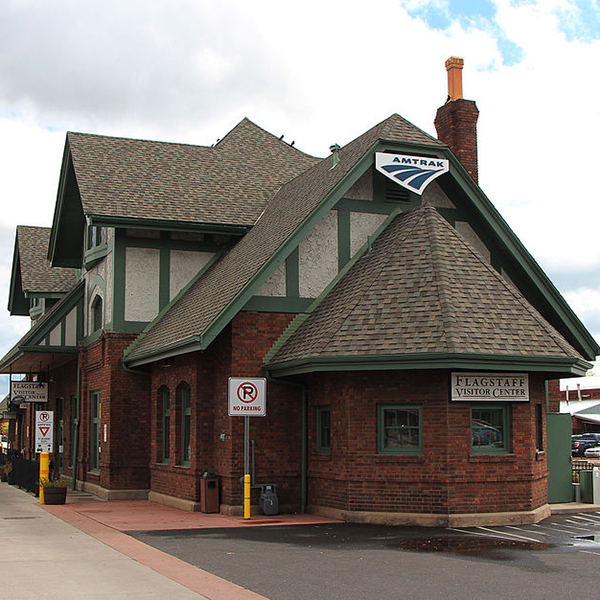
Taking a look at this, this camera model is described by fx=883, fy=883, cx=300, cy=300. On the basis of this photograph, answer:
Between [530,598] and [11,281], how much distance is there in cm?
3243

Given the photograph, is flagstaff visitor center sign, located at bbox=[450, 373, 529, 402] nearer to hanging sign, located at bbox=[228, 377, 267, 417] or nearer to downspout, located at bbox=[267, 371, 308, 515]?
hanging sign, located at bbox=[228, 377, 267, 417]

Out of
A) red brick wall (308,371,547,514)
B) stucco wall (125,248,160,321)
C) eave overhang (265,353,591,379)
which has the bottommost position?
red brick wall (308,371,547,514)

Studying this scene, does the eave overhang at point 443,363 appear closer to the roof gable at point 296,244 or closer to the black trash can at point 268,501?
the roof gable at point 296,244

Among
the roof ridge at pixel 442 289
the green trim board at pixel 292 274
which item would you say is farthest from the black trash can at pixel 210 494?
the roof ridge at pixel 442 289

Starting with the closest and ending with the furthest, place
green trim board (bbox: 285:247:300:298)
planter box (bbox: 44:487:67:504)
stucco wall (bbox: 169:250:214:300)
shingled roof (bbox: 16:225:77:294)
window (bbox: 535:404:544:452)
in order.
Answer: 1. window (bbox: 535:404:544:452)
2. green trim board (bbox: 285:247:300:298)
3. planter box (bbox: 44:487:67:504)
4. stucco wall (bbox: 169:250:214:300)
5. shingled roof (bbox: 16:225:77:294)

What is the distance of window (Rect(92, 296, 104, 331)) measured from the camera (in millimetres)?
24766

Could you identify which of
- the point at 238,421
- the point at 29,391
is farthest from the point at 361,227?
the point at 29,391

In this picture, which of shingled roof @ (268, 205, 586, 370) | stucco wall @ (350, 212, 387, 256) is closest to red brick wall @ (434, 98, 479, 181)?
stucco wall @ (350, 212, 387, 256)

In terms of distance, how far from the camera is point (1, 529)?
15.6 m

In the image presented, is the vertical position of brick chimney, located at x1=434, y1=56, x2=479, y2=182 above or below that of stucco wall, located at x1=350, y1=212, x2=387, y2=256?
above

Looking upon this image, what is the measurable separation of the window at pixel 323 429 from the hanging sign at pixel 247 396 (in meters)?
A: 1.98

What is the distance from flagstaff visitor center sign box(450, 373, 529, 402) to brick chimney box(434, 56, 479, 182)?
27.5 feet

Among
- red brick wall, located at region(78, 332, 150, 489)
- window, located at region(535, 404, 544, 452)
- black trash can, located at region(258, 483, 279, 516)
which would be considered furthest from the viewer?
red brick wall, located at region(78, 332, 150, 489)

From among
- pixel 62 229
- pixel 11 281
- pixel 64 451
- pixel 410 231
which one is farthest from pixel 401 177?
pixel 11 281
